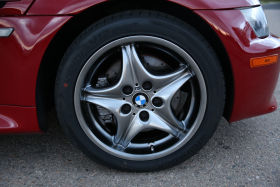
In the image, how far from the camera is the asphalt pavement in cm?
167

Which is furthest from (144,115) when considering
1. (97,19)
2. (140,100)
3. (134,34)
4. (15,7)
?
(15,7)

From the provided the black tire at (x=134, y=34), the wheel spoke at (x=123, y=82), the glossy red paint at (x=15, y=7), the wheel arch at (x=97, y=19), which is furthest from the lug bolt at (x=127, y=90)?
the glossy red paint at (x=15, y=7)

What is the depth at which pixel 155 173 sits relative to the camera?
5.69ft

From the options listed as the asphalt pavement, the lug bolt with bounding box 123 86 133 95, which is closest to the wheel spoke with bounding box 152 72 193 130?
the lug bolt with bounding box 123 86 133 95

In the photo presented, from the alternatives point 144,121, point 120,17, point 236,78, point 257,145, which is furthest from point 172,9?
point 257,145

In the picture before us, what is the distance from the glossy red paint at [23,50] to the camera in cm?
145

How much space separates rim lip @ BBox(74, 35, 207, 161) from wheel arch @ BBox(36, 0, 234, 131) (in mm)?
182

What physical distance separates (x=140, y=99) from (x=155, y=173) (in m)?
0.46

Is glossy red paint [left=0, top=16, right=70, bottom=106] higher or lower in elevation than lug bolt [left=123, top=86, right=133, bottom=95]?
higher

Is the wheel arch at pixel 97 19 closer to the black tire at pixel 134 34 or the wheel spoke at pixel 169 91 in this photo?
the black tire at pixel 134 34

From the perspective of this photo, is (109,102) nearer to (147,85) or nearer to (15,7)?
(147,85)

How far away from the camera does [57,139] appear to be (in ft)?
6.86

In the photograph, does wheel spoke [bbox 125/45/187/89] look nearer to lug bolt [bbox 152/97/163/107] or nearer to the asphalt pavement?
lug bolt [bbox 152/97/163/107]

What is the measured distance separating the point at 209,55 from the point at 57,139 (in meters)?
1.23
